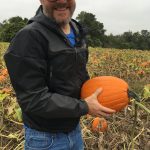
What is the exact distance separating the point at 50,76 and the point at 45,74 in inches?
1.6

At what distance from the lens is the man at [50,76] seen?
2.53 metres

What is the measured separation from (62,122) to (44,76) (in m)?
0.35

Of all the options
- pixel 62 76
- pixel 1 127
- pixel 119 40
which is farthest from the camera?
pixel 119 40

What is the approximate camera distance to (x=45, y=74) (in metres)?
2.62

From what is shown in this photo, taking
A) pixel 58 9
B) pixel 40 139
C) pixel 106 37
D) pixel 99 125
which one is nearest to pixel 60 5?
pixel 58 9

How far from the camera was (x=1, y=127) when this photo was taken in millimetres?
4848

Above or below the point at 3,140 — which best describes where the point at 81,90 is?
above

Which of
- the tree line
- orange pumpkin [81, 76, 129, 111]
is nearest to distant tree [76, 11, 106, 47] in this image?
the tree line

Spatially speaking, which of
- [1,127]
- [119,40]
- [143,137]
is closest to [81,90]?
[143,137]

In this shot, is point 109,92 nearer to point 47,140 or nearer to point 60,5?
point 47,140

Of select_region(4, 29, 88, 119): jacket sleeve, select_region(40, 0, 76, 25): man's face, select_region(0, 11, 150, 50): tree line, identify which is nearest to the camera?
select_region(4, 29, 88, 119): jacket sleeve

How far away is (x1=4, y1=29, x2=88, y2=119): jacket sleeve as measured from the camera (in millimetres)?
2508

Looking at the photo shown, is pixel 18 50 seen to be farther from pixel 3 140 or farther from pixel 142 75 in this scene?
pixel 142 75

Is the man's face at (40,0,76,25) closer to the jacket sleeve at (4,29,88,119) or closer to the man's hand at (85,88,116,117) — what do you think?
the jacket sleeve at (4,29,88,119)
